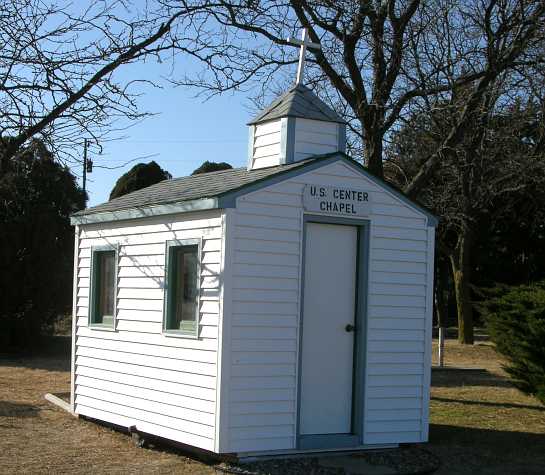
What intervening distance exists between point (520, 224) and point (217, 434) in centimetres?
2560

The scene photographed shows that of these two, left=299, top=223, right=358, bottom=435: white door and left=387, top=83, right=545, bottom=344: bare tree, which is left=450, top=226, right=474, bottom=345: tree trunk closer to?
left=387, top=83, right=545, bottom=344: bare tree

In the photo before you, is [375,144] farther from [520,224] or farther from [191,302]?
[520,224]

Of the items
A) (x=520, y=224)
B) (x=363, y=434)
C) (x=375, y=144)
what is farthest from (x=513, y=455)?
(x=520, y=224)

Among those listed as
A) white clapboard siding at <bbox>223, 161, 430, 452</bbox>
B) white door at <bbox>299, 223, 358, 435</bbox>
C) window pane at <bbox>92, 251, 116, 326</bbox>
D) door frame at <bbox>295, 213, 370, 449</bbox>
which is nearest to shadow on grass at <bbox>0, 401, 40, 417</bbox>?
window pane at <bbox>92, 251, 116, 326</bbox>

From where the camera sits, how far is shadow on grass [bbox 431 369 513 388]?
662 inches

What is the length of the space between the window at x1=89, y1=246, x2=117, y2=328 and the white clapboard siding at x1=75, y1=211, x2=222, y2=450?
14cm

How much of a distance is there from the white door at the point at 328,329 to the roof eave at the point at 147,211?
1.22 meters

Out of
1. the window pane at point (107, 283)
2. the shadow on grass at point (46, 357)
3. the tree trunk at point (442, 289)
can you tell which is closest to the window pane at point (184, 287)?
the window pane at point (107, 283)

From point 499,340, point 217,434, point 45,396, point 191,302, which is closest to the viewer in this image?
point 217,434

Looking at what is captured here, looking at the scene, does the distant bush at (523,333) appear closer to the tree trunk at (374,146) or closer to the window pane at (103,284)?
the tree trunk at (374,146)

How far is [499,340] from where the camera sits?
1283cm

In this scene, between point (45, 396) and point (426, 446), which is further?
point (45, 396)

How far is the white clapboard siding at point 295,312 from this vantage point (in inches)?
350

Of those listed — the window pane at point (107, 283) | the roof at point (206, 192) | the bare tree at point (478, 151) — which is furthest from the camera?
the bare tree at point (478, 151)
